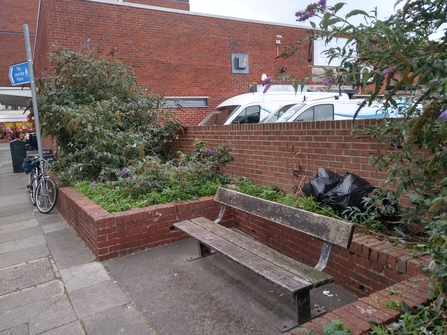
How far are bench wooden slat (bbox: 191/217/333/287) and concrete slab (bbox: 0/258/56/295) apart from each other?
5.98 feet

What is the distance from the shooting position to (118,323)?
117 inches

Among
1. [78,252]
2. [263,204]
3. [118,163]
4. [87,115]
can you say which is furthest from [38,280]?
[87,115]

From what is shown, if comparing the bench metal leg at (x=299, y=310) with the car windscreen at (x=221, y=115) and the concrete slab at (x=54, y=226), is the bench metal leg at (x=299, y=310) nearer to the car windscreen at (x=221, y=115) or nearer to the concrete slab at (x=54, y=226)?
the concrete slab at (x=54, y=226)

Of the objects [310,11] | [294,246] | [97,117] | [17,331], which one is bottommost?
[17,331]

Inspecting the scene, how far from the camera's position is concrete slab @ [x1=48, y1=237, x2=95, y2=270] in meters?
4.32

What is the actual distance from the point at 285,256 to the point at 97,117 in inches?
200

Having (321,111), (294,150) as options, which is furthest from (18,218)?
(321,111)

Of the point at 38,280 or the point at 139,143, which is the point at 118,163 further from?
the point at 38,280

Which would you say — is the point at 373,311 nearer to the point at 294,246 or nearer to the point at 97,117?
the point at 294,246

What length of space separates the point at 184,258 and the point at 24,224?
3600 millimetres

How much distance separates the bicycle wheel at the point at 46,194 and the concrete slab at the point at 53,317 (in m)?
3.73

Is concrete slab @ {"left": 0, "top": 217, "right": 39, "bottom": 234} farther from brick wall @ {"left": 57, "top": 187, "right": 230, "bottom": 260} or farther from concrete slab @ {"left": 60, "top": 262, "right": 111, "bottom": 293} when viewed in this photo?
concrete slab @ {"left": 60, "top": 262, "right": 111, "bottom": 293}

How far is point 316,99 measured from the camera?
27.9ft

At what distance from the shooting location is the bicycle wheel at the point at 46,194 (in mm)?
6682
